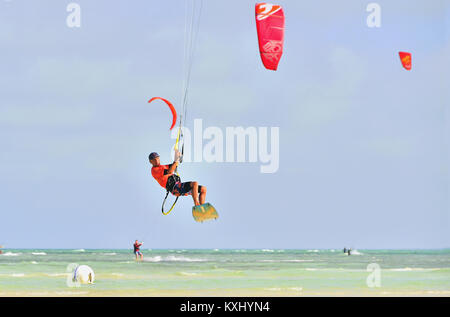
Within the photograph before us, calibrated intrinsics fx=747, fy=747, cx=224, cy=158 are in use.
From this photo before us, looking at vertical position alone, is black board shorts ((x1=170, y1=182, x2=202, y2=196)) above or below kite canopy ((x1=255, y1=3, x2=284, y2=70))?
below

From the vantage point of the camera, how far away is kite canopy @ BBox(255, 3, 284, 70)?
1520 cm

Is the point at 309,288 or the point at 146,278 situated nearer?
the point at 309,288

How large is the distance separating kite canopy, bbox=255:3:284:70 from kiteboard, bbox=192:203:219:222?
Answer: 16.3 feet

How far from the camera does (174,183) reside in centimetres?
1102

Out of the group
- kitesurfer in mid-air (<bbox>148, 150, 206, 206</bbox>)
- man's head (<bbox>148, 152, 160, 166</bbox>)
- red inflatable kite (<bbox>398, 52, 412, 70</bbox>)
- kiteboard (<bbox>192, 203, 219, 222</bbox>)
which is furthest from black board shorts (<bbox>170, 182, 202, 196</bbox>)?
red inflatable kite (<bbox>398, 52, 412, 70</bbox>)

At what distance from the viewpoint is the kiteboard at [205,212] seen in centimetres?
1098

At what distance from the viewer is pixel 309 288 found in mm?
13953

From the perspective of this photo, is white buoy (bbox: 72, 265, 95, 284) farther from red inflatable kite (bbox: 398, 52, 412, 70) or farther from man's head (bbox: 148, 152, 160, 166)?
red inflatable kite (bbox: 398, 52, 412, 70)
